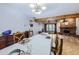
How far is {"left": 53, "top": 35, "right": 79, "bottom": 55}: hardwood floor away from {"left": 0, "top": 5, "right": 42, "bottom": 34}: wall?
0.48 meters

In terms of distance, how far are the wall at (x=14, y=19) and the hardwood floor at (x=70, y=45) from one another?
48 cm

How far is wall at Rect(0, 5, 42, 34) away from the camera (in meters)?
1.53

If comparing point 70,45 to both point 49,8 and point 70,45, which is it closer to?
point 70,45

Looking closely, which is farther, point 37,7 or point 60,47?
point 60,47

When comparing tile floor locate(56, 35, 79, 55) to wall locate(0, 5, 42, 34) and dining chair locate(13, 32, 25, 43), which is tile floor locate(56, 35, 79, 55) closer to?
wall locate(0, 5, 42, 34)

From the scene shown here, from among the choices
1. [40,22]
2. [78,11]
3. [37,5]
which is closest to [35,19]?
[40,22]

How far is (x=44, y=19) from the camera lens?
5.54ft

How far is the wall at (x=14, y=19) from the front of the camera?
1.53 m

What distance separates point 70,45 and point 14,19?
986 millimetres

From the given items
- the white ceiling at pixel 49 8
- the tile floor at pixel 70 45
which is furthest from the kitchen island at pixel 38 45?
the white ceiling at pixel 49 8

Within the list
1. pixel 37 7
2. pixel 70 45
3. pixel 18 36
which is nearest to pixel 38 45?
pixel 18 36

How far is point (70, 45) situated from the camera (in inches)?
63.7

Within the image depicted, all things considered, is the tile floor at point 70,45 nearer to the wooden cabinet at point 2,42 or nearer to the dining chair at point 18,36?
the dining chair at point 18,36
